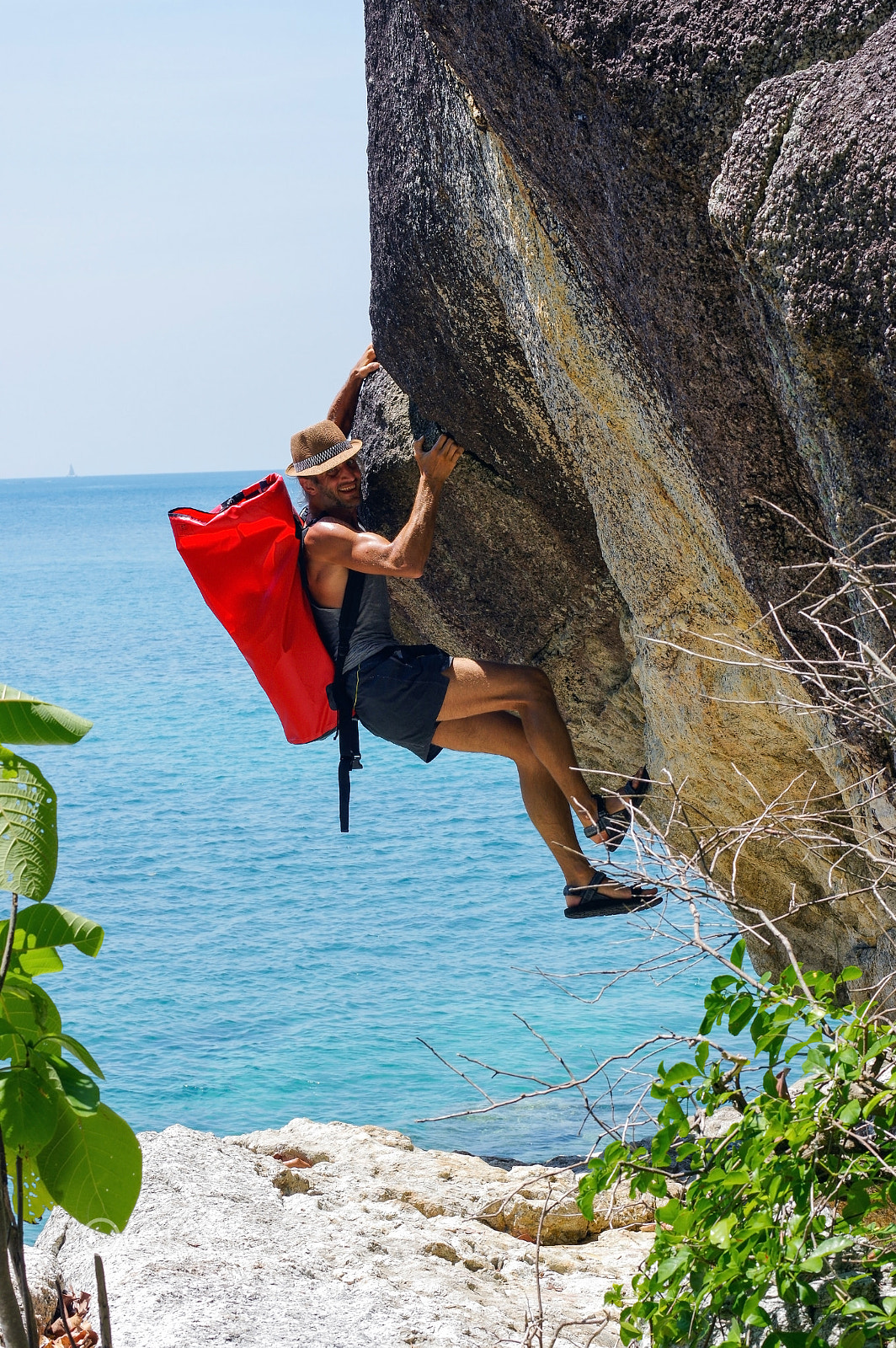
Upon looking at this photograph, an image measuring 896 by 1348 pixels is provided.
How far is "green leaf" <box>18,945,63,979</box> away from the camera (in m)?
1.93

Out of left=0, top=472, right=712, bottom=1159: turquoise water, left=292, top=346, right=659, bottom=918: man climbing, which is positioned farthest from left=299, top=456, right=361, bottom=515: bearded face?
left=0, top=472, right=712, bottom=1159: turquoise water

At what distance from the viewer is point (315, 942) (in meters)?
18.8

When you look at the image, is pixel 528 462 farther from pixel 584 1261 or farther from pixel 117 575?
pixel 117 575

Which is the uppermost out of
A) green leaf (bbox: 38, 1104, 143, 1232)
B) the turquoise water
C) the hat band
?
the hat band

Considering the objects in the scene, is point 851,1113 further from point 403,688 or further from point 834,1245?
A: point 403,688

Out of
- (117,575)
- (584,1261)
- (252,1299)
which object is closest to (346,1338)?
(252,1299)

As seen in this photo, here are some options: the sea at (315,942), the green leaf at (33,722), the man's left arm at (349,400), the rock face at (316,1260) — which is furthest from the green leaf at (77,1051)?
the man's left arm at (349,400)

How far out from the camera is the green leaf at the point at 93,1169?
196 cm

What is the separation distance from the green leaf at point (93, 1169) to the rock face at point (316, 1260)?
42.9 inches

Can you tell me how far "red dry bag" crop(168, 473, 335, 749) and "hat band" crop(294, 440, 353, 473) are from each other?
4.3 inches

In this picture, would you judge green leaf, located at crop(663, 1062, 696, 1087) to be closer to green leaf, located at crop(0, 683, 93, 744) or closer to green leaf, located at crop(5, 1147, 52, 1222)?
green leaf, located at crop(5, 1147, 52, 1222)

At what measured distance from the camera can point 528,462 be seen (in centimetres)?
552

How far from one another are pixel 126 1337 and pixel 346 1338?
2.12 feet

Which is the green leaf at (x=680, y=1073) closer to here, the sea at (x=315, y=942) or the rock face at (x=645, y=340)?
the rock face at (x=645, y=340)
